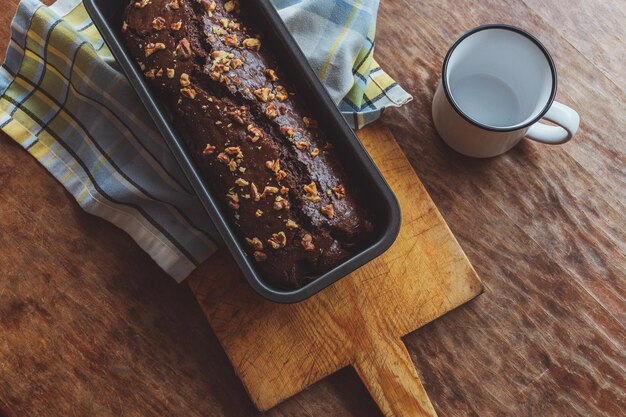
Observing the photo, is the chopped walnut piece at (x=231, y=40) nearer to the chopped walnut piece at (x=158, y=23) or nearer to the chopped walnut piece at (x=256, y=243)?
the chopped walnut piece at (x=158, y=23)

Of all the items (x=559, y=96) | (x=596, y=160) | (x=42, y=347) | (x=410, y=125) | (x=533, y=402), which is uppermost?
(x=42, y=347)

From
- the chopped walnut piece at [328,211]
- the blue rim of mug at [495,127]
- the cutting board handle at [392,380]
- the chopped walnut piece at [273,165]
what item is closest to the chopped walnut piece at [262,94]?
the chopped walnut piece at [273,165]

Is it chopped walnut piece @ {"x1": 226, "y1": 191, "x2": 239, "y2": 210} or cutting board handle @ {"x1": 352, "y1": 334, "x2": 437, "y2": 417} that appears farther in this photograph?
cutting board handle @ {"x1": 352, "y1": 334, "x2": 437, "y2": 417}

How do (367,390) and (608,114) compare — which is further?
(608,114)

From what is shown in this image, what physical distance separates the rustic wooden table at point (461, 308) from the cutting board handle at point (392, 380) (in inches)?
1.8

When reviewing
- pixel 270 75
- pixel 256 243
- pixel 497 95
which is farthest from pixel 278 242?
pixel 497 95

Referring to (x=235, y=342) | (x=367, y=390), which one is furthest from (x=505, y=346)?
(x=235, y=342)

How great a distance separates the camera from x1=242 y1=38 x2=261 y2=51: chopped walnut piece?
1.12 metres

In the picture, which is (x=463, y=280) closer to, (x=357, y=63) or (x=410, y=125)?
(x=410, y=125)

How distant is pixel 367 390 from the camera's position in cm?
121

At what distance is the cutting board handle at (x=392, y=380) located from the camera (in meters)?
1.19

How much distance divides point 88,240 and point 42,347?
22cm

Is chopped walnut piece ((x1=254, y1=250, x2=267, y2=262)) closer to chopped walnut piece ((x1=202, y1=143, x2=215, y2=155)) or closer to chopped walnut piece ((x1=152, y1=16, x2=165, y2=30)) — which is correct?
chopped walnut piece ((x1=202, y1=143, x2=215, y2=155))

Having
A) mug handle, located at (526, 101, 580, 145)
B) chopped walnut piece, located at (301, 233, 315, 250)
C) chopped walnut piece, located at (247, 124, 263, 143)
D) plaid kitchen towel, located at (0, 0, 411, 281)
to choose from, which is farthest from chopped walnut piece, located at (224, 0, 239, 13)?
mug handle, located at (526, 101, 580, 145)
